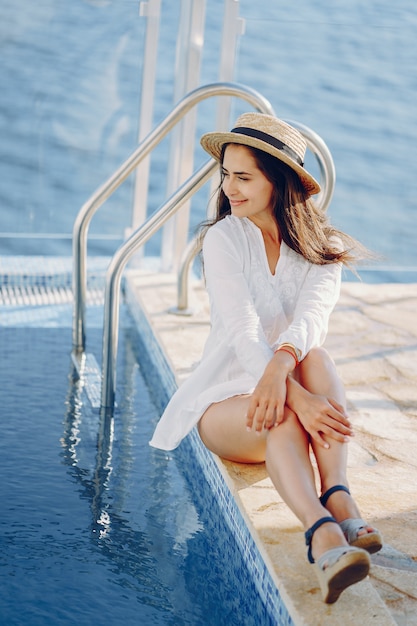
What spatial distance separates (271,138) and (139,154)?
119 centimetres

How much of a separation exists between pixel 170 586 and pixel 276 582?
376mm

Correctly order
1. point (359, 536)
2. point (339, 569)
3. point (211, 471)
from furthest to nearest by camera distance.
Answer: point (211, 471) → point (359, 536) → point (339, 569)

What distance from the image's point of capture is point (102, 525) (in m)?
2.50

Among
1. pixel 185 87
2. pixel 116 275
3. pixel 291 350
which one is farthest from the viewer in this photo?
pixel 185 87

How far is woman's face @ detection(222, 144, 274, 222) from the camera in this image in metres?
2.44

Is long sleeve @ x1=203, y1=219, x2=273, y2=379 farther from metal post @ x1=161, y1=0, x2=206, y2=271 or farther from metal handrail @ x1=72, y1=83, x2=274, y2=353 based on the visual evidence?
metal post @ x1=161, y1=0, x2=206, y2=271

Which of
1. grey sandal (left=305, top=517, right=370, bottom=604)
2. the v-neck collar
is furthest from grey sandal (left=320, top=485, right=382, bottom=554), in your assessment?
the v-neck collar

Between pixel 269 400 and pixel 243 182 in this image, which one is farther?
pixel 243 182

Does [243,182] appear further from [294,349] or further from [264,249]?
[294,349]

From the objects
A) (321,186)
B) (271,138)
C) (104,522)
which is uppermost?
(271,138)

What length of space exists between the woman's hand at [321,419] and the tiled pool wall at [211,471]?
1.05 feet

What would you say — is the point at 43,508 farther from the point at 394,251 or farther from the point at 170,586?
the point at 394,251

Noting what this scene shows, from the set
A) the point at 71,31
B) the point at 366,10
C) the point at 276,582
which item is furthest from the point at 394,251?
the point at 276,582

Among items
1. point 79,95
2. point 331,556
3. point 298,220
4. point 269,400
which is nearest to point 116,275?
point 298,220
